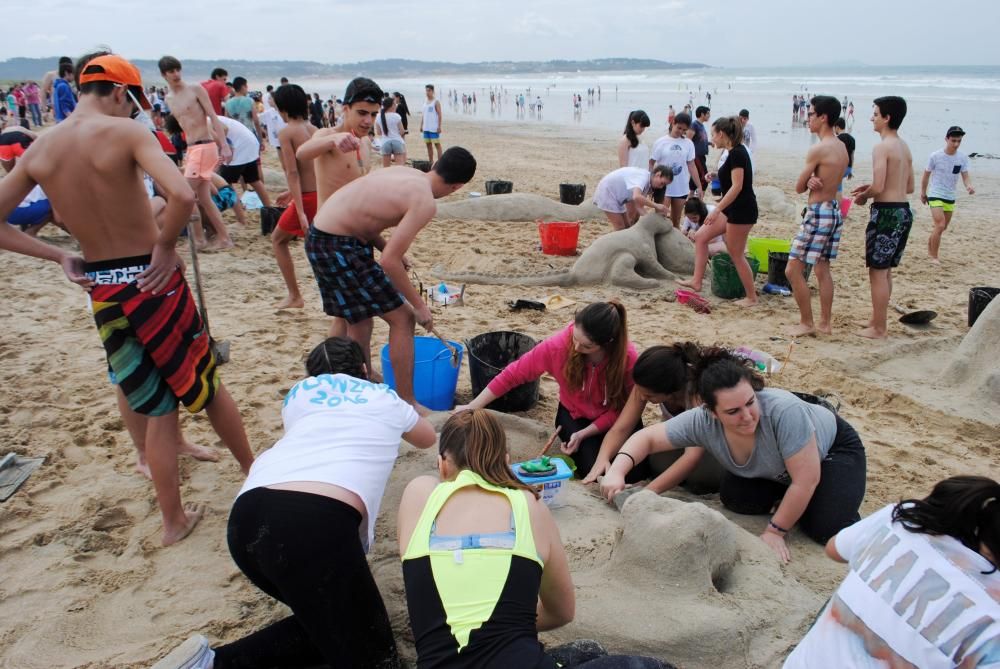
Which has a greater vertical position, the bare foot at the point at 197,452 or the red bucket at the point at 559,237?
the red bucket at the point at 559,237

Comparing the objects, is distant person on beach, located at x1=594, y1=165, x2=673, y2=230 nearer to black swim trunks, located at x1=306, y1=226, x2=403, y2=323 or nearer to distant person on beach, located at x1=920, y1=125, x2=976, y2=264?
distant person on beach, located at x1=920, y1=125, x2=976, y2=264

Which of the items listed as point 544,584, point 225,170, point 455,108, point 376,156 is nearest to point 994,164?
A: point 376,156

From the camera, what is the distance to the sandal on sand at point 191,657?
206cm

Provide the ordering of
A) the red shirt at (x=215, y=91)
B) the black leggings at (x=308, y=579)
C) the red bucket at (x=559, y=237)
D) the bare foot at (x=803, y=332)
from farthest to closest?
the red shirt at (x=215, y=91)
the red bucket at (x=559, y=237)
the bare foot at (x=803, y=332)
the black leggings at (x=308, y=579)

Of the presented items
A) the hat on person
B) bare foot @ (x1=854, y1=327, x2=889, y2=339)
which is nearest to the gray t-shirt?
the hat on person

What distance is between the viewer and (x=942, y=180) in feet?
26.2

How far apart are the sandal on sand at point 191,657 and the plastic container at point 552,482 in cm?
131

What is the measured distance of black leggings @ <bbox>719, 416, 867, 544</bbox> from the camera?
2.90 m

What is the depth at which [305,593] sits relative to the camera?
205cm

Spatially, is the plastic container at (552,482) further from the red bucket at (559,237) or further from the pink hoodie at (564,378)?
the red bucket at (559,237)

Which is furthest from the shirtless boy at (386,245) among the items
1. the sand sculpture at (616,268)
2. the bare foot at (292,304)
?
the sand sculpture at (616,268)

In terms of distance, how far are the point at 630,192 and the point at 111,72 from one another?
547cm

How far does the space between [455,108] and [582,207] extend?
36467 mm

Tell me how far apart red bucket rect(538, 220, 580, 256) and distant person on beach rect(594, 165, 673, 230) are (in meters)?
0.43
